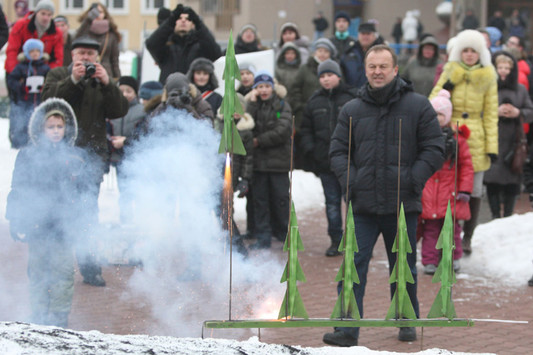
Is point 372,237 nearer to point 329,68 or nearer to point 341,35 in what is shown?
point 329,68

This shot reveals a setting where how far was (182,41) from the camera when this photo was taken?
391 inches

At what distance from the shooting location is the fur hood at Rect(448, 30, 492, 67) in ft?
31.7

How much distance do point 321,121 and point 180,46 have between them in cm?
171

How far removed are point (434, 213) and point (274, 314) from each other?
3272mm

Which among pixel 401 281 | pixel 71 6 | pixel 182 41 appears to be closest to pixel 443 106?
pixel 182 41

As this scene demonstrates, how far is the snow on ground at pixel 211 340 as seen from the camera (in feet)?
15.3

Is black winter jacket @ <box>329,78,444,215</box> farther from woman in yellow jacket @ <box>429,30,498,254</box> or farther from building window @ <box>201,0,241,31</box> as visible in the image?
building window @ <box>201,0,241,31</box>

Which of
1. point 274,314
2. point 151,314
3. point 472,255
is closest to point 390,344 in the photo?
point 274,314

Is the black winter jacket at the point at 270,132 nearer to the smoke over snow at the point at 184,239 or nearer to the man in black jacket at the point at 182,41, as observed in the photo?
the man in black jacket at the point at 182,41

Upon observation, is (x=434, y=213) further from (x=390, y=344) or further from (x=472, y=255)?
(x=390, y=344)

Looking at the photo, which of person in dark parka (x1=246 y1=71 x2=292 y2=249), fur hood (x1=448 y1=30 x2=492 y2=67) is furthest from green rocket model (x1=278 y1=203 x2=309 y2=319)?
fur hood (x1=448 y1=30 x2=492 y2=67)

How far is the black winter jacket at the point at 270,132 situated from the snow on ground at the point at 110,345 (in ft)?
16.4

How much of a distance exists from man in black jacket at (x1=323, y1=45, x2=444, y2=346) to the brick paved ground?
0.27 m

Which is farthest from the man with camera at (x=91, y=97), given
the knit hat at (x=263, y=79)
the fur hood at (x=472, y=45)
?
the fur hood at (x=472, y=45)
